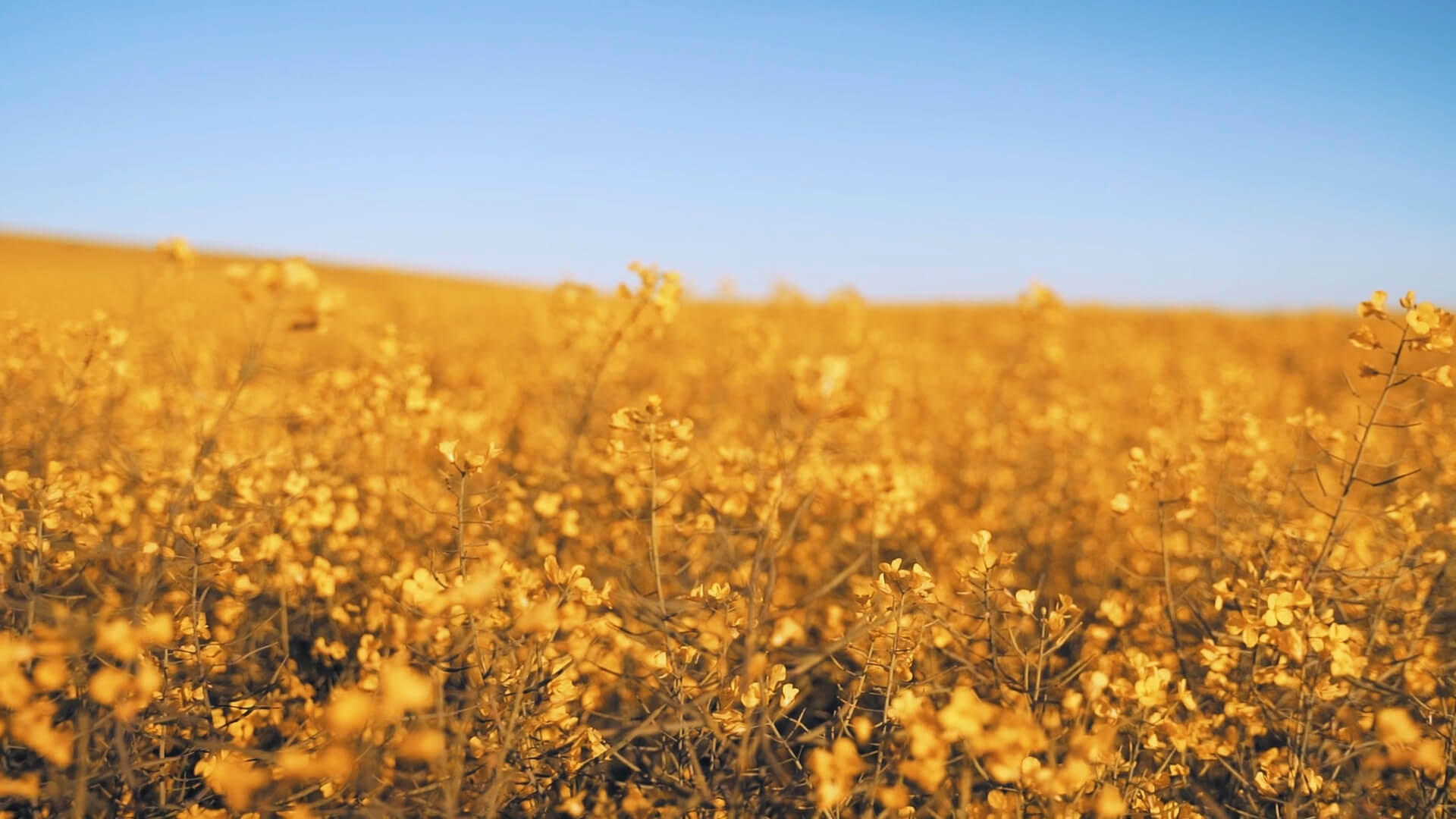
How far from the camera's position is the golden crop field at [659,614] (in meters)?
1.51

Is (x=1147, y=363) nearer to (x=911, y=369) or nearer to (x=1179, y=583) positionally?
(x=911, y=369)

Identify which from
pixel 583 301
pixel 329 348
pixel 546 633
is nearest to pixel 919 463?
pixel 583 301

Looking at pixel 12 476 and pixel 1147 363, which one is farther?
pixel 1147 363

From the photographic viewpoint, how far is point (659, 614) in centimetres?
167

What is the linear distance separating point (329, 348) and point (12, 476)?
37.6 feet

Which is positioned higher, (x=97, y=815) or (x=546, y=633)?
(x=546, y=633)

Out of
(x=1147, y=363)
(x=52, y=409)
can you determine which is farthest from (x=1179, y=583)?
(x=1147, y=363)

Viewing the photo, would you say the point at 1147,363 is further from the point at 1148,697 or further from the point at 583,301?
the point at 1148,697

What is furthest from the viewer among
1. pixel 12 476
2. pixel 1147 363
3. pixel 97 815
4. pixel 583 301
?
pixel 1147 363

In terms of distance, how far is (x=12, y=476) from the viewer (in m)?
2.00

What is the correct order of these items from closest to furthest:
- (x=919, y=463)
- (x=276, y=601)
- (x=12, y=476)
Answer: (x=12, y=476) → (x=276, y=601) → (x=919, y=463)

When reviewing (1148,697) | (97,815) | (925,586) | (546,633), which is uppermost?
(925,586)

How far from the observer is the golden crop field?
1.51 metres

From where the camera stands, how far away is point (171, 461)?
11.8 ft
